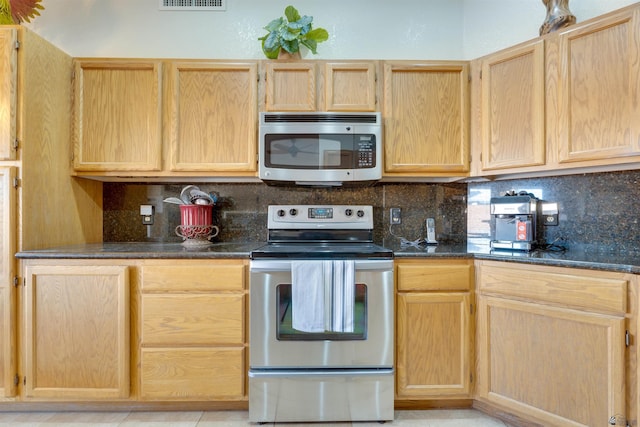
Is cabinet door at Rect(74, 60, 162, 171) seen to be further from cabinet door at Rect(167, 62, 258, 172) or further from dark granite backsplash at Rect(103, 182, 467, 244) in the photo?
dark granite backsplash at Rect(103, 182, 467, 244)

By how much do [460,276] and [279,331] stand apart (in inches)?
38.5

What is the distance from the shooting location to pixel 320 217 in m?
2.23

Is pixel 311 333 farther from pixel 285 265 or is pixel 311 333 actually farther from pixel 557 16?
pixel 557 16

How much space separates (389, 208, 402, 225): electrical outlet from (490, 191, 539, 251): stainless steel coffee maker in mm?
592

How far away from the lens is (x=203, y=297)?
176cm

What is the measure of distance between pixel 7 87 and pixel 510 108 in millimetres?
2633

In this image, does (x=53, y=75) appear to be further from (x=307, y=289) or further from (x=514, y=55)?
(x=514, y=55)

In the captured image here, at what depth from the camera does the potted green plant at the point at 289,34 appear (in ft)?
6.78

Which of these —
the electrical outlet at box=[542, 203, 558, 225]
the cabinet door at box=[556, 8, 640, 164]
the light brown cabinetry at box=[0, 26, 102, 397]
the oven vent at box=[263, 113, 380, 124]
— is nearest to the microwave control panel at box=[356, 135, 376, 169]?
the oven vent at box=[263, 113, 380, 124]

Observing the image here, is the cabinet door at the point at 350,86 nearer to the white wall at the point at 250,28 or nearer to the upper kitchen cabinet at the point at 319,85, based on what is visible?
the upper kitchen cabinet at the point at 319,85

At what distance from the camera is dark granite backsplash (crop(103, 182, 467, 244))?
238cm

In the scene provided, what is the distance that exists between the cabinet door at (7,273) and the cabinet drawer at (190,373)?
66 centimetres

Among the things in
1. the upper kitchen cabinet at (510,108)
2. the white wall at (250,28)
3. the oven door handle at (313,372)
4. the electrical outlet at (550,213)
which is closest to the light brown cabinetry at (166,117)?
the white wall at (250,28)

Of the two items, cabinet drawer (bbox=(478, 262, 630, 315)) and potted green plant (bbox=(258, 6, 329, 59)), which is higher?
potted green plant (bbox=(258, 6, 329, 59))
